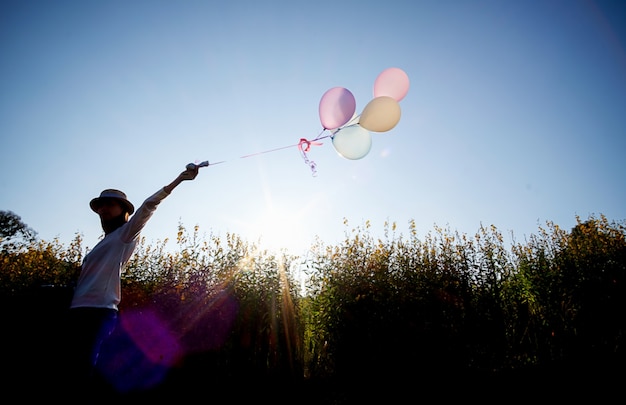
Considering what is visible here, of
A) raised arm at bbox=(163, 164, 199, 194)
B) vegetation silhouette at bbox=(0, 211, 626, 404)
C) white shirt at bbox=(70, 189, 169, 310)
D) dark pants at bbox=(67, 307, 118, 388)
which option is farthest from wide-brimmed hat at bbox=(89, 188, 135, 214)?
vegetation silhouette at bbox=(0, 211, 626, 404)

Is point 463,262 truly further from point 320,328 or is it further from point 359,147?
point 359,147

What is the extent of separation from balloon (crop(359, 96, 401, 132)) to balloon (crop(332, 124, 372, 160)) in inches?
6.9

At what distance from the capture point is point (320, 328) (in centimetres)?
520

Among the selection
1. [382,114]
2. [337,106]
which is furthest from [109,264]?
[382,114]

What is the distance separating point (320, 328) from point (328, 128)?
3400 mm

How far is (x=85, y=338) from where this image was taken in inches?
75.5

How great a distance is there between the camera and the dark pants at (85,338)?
6.14ft

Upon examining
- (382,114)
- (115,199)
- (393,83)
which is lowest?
(115,199)

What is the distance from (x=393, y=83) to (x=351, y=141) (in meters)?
0.88

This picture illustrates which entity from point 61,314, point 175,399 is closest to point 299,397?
point 175,399

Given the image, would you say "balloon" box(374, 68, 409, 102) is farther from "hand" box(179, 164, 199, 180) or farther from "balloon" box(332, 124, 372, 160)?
"hand" box(179, 164, 199, 180)

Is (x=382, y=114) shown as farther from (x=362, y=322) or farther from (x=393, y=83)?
(x=362, y=322)

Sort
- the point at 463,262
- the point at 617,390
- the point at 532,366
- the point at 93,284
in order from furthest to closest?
the point at 463,262 → the point at 532,366 → the point at 617,390 → the point at 93,284

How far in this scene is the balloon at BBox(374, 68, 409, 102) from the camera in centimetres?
373
